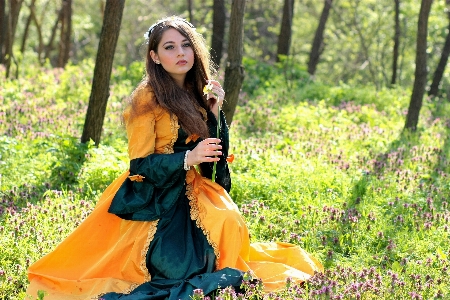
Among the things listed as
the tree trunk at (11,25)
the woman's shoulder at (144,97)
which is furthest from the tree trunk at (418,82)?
the tree trunk at (11,25)

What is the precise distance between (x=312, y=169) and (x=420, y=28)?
11.2ft

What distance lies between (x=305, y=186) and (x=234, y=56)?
165 cm

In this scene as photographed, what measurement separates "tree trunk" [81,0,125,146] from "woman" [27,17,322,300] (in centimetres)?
270

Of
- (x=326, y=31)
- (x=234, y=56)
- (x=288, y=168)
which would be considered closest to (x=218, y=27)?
(x=234, y=56)

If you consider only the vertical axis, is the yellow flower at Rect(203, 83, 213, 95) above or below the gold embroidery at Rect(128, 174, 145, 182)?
above

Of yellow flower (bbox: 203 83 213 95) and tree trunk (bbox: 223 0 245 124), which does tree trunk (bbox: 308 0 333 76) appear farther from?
yellow flower (bbox: 203 83 213 95)

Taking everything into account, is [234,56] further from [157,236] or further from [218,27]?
[218,27]

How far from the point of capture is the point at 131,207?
4312 millimetres

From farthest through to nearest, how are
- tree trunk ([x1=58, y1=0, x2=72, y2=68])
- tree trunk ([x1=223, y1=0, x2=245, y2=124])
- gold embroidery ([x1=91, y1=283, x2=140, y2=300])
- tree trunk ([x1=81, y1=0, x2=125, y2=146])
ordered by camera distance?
tree trunk ([x1=58, y1=0, x2=72, y2=68]) → tree trunk ([x1=81, y1=0, x2=125, y2=146]) → tree trunk ([x1=223, y1=0, x2=245, y2=124]) → gold embroidery ([x1=91, y1=283, x2=140, y2=300])

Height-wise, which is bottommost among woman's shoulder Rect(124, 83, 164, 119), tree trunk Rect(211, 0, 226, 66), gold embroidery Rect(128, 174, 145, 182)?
gold embroidery Rect(128, 174, 145, 182)

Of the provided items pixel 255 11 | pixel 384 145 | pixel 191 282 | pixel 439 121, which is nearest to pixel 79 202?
pixel 191 282

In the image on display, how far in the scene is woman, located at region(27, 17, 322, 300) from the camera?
4.17 meters

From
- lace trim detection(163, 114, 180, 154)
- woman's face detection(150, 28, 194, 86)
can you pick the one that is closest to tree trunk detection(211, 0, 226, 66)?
woman's face detection(150, 28, 194, 86)

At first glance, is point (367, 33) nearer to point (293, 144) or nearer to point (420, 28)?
point (420, 28)
